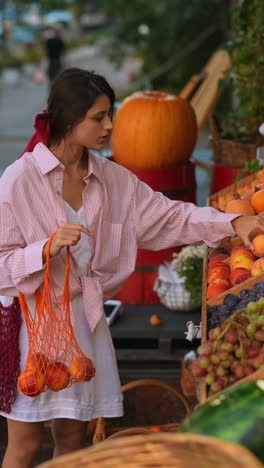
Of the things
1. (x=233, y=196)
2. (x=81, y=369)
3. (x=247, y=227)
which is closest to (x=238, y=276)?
(x=247, y=227)

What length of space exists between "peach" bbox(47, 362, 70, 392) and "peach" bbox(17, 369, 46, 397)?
1.2 inches

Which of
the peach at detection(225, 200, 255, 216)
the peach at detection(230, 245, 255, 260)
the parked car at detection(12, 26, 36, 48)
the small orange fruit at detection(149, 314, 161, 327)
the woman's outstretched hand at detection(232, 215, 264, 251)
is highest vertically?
the woman's outstretched hand at detection(232, 215, 264, 251)

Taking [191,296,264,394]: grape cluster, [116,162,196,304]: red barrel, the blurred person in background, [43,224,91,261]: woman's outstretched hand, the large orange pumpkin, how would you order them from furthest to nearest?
the blurred person in background
the large orange pumpkin
[116,162,196,304]: red barrel
[43,224,91,261]: woman's outstretched hand
[191,296,264,394]: grape cluster

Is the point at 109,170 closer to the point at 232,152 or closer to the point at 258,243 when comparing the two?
the point at 258,243

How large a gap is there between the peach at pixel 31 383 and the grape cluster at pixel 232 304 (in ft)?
1.97

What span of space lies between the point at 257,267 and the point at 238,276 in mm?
81

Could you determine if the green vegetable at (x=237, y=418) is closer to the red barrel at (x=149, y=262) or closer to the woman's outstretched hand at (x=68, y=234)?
the woman's outstretched hand at (x=68, y=234)

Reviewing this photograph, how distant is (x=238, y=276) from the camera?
348 cm

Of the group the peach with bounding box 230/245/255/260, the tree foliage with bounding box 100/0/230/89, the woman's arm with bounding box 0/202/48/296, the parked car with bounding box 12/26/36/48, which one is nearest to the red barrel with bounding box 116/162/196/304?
the peach with bounding box 230/245/255/260

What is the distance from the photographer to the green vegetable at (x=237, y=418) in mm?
2126

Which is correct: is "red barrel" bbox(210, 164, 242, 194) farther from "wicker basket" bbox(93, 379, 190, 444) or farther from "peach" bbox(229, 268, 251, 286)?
"peach" bbox(229, 268, 251, 286)

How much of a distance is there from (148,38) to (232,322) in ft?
44.3

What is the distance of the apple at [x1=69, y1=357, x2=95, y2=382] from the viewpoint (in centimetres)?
320

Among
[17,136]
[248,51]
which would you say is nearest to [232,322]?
[248,51]
